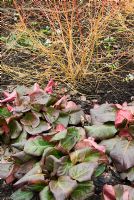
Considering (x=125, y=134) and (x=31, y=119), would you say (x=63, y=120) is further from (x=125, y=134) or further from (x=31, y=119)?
(x=125, y=134)

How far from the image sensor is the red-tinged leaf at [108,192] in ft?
8.49

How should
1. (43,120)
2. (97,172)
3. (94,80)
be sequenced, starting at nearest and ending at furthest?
Answer: (97,172), (43,120), (94,80)

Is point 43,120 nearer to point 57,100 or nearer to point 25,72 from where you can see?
point 57,100

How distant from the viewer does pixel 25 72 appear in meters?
4.19

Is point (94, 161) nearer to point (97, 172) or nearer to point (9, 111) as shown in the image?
point (97, 172)

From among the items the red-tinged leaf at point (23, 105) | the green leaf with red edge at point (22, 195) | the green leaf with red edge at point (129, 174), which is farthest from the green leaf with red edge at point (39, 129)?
the green leaf with red edge at point (129, 174)

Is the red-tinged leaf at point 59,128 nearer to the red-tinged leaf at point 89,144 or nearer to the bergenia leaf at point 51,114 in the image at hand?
the bergenia leaf at point 51,114

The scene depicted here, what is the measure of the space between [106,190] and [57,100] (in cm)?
88

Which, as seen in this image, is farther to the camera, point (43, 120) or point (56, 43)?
point (56, 43)

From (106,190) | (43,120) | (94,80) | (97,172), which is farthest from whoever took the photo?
(94,80)

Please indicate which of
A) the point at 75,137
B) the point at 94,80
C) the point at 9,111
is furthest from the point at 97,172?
the point at 94,80

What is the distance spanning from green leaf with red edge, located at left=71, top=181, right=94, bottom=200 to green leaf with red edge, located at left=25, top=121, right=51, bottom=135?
1.88 ft


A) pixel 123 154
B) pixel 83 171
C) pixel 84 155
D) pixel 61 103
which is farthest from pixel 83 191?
pixel 61 103

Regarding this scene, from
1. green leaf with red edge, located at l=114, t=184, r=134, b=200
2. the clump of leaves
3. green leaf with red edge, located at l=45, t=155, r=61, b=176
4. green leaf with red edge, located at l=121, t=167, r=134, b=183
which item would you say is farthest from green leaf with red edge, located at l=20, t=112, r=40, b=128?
green leaf with red edge, located at l=114, t=184, r=134, b=200
